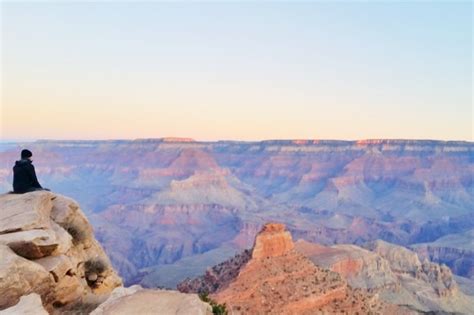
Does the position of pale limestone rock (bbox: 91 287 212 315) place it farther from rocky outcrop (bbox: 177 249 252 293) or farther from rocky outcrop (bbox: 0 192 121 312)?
rocky outcrop (bbox: 177 249 252 293)

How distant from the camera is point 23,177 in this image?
24031mm

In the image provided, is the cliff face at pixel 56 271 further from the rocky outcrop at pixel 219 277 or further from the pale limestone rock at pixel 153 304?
the rocky outcrop at pixel 219 277

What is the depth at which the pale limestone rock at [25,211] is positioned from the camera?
64.9 ft

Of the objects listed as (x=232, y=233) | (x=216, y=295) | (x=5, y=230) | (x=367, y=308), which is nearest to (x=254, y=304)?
(x=216, y=295)

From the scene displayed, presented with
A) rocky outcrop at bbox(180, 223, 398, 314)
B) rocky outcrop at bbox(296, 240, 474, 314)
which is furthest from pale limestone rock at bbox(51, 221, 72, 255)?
rocky outcrop at bbox(296, 240, 474, 314)

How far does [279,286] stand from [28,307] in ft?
135

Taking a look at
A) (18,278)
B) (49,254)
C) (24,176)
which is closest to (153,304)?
(18,278)

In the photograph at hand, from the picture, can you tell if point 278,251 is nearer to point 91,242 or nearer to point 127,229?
point 91,242

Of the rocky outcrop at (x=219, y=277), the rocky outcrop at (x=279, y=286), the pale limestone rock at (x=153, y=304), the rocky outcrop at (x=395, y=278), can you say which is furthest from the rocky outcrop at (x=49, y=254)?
the rocky outcrop at (x=395, y=278)

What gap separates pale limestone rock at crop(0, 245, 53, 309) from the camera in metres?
16.8

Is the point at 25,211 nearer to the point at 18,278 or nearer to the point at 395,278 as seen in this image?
the point at 18,278

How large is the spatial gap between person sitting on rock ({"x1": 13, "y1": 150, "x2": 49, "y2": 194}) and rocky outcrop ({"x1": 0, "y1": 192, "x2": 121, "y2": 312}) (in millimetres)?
943

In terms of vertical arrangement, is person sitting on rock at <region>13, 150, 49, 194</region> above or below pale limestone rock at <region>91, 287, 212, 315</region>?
above

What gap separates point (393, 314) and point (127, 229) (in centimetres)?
13806
